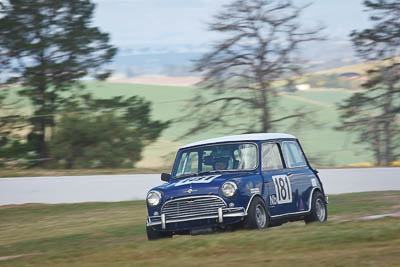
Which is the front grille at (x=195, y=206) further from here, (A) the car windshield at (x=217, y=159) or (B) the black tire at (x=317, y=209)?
(B) the black tire at (x=317, y=209)

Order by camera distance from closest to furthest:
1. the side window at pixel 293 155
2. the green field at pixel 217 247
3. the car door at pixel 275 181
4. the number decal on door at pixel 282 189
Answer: the green field at pixel 217 247, the car door at pixel 275 181, the number decal on door at pixel 282 189, the side window at pixel 293 155

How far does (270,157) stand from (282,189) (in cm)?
57

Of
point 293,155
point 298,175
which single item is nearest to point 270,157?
point 298,175

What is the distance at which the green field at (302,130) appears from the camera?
1053 inches

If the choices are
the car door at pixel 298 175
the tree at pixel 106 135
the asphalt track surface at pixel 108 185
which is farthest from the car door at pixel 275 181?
the tree at pixel 106 135

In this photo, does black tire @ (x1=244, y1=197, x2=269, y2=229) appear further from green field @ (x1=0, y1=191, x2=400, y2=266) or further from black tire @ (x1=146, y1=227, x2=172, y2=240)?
black tire @ (x1=146, y1=227, x2=172, y2=240)

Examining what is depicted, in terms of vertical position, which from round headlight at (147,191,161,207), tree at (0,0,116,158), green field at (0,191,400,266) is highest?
tree at (0,0,116,158)

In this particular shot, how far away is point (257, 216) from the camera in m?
12.0

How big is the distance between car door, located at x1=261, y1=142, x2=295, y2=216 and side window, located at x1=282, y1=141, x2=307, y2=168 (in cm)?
23

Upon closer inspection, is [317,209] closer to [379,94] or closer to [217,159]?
[217,159]

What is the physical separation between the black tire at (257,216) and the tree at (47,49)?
18.4 m

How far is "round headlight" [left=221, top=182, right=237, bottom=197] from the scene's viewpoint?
Result: 1155 cm

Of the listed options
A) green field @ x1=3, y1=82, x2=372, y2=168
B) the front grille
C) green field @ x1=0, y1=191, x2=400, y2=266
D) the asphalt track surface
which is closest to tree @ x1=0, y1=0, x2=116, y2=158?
green field @ x1=3, y1=82, x2=372, y2=168

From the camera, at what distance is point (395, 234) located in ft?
33.6
